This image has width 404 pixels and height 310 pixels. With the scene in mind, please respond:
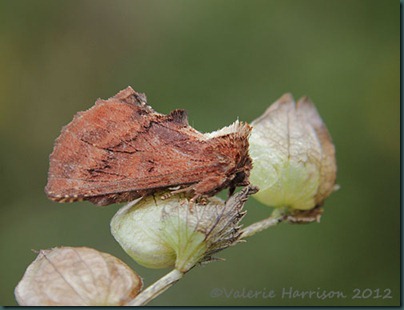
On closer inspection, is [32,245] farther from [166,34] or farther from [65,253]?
[65,253]

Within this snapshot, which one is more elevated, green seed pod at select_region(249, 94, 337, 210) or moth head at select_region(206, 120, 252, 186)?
green seed pod at select_region(249, 94, 337, 210)

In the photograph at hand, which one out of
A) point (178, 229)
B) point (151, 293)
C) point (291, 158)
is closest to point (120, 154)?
point (178, 229)

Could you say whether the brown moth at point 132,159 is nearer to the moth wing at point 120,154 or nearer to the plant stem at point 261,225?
the moth wing at point 120,154

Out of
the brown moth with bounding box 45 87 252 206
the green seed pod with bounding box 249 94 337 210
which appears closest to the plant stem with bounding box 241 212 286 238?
the green seed pod with bounding box 249 94 337 210

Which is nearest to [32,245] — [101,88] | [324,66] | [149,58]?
[101,88]

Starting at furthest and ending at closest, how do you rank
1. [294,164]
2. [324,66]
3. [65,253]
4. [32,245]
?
[324,66] < [32,245] < [294,164] < [65,253]

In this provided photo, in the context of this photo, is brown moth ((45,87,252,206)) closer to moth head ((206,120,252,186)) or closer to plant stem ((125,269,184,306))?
moth head ((206,120,252,186))
